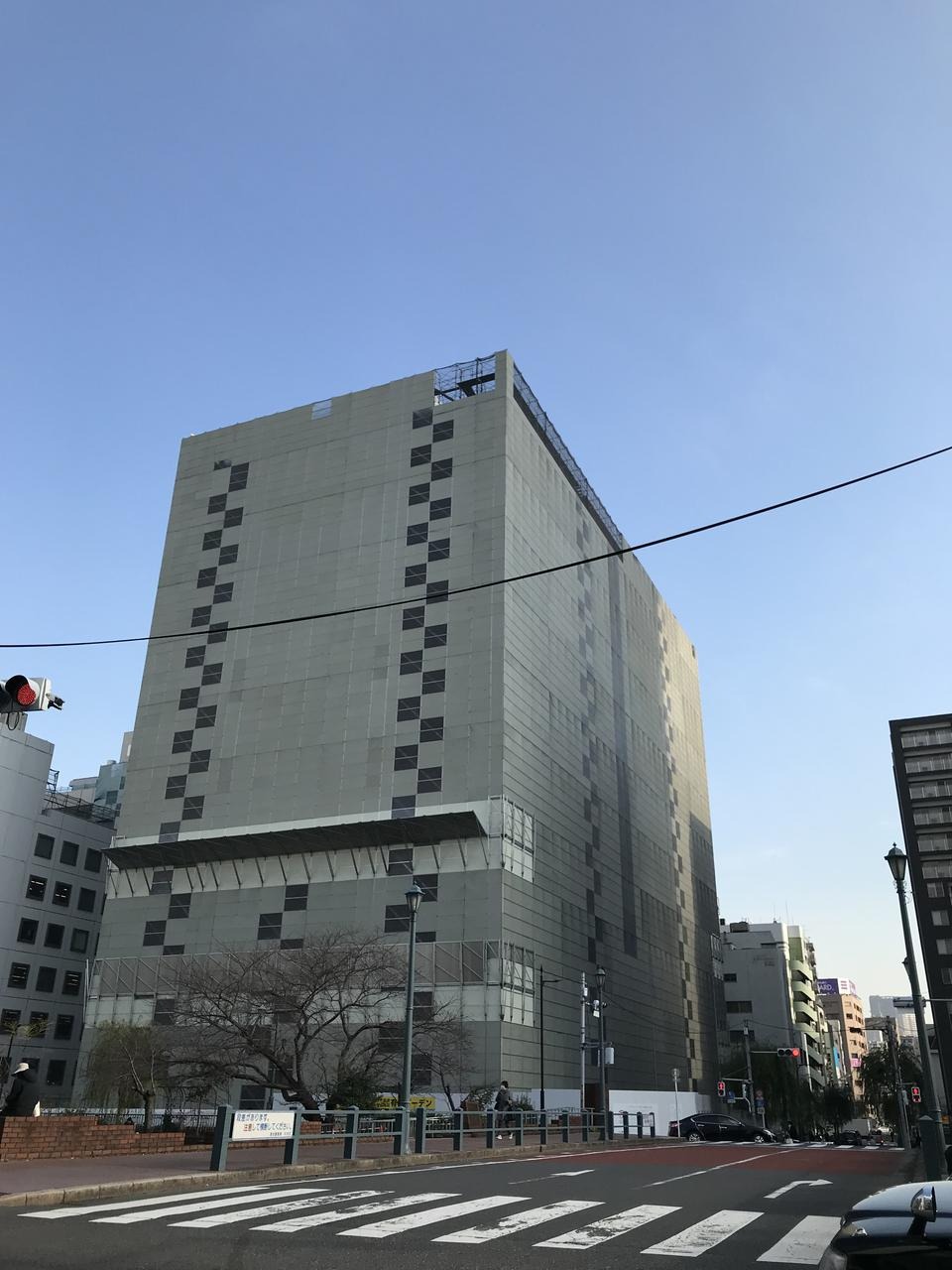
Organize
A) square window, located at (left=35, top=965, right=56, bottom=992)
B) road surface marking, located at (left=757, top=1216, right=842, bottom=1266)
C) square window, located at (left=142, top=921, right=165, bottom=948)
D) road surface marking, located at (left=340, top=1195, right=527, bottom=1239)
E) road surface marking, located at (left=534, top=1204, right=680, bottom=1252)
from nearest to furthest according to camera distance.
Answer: road surface marking, located at (left=757, top=1216, right=842, bottom=1266) < road surface marking, located at (left=534, top=1204, right=680, bottom=1252) < road surface marking, located at (left=340, top=1195, right=527, bottom=1239) < square window, located at (left=142, top=921, right=165, bottom=948) < square window, located at (left=35, top=965, right=56, bottom=992)

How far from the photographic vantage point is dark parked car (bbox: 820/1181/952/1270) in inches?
202

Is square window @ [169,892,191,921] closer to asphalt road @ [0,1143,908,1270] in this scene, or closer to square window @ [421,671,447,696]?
square window @ [421,671,447,696]

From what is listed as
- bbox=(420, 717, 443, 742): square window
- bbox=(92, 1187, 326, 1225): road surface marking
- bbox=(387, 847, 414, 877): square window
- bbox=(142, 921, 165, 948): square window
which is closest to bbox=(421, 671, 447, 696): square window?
bbox=(420, 717, 443, 742): square window

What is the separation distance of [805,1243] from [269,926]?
66.3 meters

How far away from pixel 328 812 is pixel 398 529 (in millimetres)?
23777

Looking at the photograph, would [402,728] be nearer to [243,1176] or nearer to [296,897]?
[296,897]

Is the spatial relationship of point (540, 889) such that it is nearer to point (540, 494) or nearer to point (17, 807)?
point (540, 494)

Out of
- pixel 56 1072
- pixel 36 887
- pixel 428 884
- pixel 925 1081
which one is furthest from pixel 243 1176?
pixel 56 1072

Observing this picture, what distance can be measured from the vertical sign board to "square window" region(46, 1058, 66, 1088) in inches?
2804

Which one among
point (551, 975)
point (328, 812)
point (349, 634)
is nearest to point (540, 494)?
point (349, 634)

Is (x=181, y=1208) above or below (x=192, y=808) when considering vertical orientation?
below

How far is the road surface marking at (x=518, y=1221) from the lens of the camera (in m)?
11.3

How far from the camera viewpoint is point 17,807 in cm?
8162

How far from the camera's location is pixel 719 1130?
54.9 m
